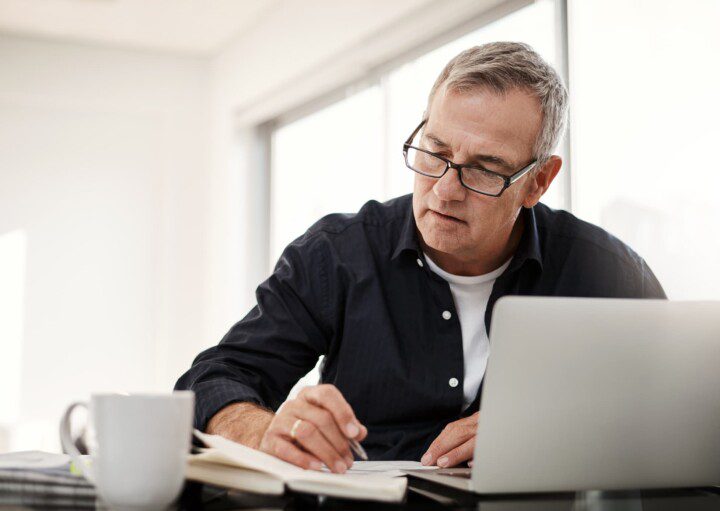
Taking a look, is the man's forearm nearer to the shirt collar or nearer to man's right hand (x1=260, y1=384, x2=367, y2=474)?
man's right hand (x1=260, y1=384, x2=367, y2=474)

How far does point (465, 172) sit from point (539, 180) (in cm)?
25

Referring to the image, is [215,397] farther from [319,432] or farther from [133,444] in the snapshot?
[133,444]

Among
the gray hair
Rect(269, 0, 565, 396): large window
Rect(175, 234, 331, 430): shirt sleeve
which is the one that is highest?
Rect(269, 0, 565, 396): large window

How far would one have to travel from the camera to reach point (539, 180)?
168 centimetres

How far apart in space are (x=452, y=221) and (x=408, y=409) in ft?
1.16

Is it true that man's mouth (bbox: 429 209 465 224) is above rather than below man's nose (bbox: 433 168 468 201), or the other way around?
below

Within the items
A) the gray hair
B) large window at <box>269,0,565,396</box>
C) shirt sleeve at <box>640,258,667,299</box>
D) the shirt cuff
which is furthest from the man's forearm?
large window at <box>269,0,565,396</box>

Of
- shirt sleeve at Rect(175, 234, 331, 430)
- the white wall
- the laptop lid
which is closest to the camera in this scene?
the laptop lid

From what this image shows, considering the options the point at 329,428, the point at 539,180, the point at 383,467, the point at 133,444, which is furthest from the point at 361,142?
the point at 133,444

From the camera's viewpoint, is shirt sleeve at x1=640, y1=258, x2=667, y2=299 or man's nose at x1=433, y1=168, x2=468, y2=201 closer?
man's nose at x1=433, y1=168, x2=468, y2=201

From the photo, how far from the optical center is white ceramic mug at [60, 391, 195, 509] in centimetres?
70

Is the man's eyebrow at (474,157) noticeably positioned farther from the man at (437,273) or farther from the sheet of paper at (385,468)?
the sheet of paper at (385,468)

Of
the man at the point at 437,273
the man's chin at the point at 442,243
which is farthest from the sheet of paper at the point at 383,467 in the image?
the man's chin at the point at 442,243

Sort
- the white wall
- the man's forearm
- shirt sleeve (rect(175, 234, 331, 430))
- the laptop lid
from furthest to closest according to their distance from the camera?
1. the white wall
2. shirt sleeve (rect(175, 234, 331, 430))
3. the man's forearm
4. the laptop lid
